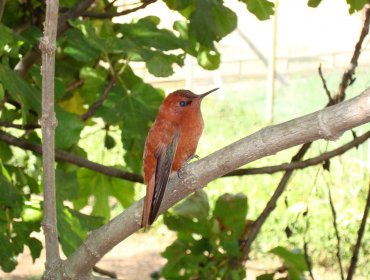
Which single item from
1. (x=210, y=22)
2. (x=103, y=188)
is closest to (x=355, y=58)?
(x=210, y=22)

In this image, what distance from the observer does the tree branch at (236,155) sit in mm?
959

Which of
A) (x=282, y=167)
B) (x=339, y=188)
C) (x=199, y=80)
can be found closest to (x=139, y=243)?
(x=339, y=188)

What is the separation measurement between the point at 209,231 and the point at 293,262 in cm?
28

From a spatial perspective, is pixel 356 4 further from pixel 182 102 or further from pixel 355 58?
pixel 182 102

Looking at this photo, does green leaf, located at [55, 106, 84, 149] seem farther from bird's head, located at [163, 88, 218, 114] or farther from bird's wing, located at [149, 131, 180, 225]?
bird's wing, located at [149, 131, 180, 225]

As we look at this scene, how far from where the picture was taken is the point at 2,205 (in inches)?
78.2

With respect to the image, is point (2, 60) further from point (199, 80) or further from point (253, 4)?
point (199, 80)

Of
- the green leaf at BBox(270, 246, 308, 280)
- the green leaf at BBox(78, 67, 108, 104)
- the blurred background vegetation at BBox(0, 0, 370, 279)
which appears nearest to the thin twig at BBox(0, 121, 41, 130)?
the blurred background vegetation at BBox(0, 0, 370, 279)

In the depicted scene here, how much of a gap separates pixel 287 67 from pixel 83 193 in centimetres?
499

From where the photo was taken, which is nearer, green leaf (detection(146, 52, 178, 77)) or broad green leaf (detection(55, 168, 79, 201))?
green leaf (detection(146, 52, 178, 77))

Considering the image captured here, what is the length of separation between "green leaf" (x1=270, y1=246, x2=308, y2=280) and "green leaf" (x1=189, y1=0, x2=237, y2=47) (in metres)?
0.69

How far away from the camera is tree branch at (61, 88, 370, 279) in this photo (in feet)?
3.15

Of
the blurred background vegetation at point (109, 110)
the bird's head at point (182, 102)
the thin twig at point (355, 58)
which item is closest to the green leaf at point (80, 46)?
the blurred background vegetation at point (109, 110)

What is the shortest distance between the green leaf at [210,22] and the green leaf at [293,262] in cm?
69
